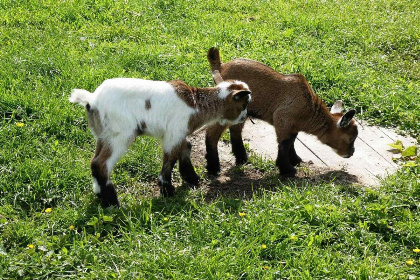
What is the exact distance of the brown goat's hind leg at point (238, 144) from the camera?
22.0 feet

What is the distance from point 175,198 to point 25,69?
3217 mm

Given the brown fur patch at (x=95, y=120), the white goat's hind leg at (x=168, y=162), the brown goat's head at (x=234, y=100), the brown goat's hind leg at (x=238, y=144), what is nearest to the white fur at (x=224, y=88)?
the brown goat's head at (x=234, y=100)

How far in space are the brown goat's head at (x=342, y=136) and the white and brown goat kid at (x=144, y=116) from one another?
1.27 meters

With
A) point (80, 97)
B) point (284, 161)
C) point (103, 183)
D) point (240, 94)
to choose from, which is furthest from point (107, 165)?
point (284, 161)

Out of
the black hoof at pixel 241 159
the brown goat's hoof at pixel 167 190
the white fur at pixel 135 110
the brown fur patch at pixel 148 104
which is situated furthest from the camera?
the black hoof at pixel 241 159

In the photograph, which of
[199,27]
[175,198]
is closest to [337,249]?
[175,198]

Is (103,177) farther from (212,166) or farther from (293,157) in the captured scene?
(293,157)

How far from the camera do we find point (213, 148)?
6551 mm

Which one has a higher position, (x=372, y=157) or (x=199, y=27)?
(x=199, y=27)

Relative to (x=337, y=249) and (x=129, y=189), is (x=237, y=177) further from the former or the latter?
(x=337, y=249)

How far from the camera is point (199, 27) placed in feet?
31.9

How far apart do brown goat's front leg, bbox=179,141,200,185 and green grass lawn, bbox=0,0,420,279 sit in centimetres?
32

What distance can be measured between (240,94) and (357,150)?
205cm

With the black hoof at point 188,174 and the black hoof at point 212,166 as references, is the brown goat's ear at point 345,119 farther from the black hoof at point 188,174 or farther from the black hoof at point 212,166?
the black hoof at point 188,174
